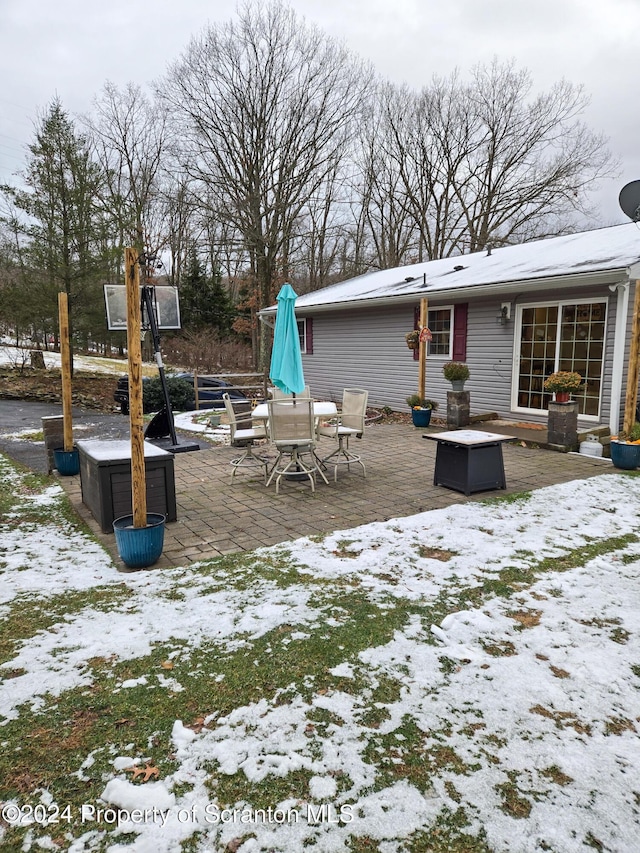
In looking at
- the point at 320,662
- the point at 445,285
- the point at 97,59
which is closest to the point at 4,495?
the point at 320,662

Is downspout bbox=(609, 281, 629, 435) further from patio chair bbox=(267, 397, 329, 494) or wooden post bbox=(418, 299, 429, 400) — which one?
patio chair bbox=(267, 397, 329, 494)

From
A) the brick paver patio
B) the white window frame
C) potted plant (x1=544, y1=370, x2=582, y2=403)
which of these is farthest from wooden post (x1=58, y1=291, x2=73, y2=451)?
the white window frame

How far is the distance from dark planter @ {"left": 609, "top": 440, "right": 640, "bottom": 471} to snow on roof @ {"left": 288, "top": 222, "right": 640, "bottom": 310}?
7.93ft

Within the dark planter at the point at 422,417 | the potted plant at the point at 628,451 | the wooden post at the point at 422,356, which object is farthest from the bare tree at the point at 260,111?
the potted plant at the point at 628,451

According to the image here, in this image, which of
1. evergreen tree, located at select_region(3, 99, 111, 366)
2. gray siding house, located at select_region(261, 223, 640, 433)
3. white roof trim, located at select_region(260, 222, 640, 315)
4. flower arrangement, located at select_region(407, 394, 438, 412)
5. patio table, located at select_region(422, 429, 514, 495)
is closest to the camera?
patio table, located at select_region(422, 429, 514, 495)

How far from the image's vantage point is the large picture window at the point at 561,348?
8.01m

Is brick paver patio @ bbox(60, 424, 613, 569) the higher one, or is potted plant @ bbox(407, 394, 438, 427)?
potted plant @ bbox(407, 394, 438, 427)

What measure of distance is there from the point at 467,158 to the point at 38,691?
2536cm

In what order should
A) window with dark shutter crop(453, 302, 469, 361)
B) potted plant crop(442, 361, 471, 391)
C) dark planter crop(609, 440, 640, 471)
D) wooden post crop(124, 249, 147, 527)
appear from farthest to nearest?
1. window with dark shutter crop(453, 302, 469, 361)
2. potted plant crop(442, 361, 471, 391)
3. dark planter crop(609, 440, 640, 471)
4. wooden post crop(124, 249, 147, 527)

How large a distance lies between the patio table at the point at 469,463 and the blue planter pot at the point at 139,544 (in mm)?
2867

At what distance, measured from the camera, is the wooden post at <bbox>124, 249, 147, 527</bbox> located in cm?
339

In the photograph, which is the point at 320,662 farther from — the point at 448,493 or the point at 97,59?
the point at 97,59

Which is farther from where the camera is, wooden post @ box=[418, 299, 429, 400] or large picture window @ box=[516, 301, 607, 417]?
wooden post @ box=[418, 299, 429, 400]

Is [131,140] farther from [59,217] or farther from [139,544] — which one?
[139,544]
